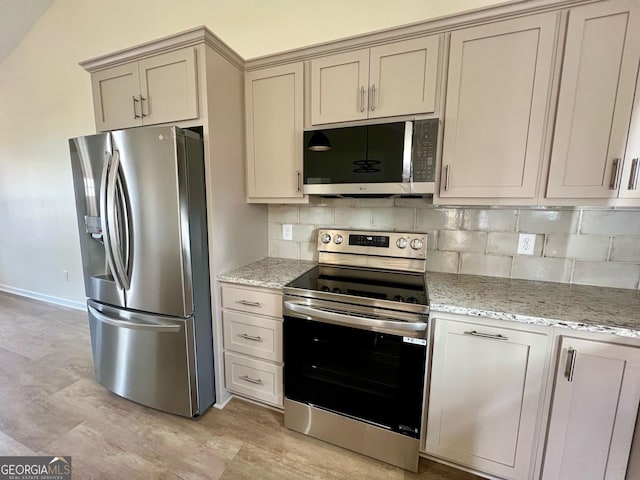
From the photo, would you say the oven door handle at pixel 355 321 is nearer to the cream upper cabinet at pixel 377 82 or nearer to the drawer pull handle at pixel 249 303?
the drawer pull handle at pixel 249 303

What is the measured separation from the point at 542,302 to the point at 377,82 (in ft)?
4.80

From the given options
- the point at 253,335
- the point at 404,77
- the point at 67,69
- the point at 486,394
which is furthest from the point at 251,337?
the point at 67,69

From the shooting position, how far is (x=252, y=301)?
1710 mm

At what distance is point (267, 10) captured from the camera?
213 cm

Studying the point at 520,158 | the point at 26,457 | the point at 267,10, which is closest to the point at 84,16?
the point at 267,10

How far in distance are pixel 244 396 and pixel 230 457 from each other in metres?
0.42

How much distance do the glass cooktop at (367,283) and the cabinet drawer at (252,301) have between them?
181 mm

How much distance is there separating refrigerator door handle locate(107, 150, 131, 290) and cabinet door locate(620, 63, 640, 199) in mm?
2584

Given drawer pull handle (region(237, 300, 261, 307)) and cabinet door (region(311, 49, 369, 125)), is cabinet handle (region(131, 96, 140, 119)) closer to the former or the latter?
cabinet door (region(311, 49, 369, 125))

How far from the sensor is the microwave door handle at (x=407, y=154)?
4.83 ft

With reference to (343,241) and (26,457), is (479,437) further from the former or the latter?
(26,457)

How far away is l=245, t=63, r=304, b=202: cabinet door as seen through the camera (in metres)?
1.77

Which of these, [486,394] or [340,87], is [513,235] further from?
[340,87]

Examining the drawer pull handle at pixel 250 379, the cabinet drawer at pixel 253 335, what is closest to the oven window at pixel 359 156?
the cabinet drawer at pixel 253 335
